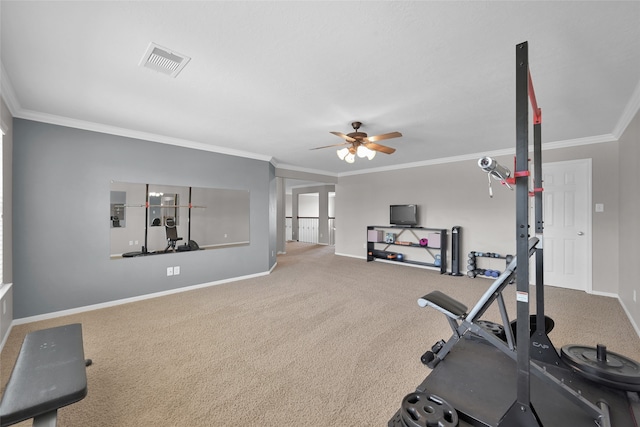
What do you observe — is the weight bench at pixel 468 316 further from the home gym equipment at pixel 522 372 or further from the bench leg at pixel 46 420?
the bench leg at pixel 46 420

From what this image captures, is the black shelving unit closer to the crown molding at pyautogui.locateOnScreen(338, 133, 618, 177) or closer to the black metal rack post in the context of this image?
the crown molding at pyautogui.locateOnScreen(338, 133, 618, 177)

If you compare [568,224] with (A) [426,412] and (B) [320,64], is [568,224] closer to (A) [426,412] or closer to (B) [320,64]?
(A) [426,412]

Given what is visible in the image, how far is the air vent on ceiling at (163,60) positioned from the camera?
74.9 inches

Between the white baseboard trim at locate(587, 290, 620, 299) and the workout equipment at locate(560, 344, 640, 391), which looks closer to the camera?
the workout equipment at locate(560, 344, 640, 391)

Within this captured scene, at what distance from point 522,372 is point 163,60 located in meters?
3.01

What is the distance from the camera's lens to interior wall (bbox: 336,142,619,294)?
3.91m

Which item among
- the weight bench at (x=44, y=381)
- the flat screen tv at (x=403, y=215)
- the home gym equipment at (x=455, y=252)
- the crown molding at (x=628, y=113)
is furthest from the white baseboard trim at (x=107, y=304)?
the crown molding at (x=628, y=113)

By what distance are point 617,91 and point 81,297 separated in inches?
245

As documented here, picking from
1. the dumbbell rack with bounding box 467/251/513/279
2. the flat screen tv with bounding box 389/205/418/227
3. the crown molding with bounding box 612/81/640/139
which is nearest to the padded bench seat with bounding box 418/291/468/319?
the crown molding with bounding box 612/81/640/139

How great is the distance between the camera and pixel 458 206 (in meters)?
5.49

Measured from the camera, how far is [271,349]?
246 centimetres

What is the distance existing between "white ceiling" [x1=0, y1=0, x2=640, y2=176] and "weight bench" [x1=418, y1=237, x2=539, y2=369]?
139 cm

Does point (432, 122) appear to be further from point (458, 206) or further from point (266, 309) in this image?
point (266, 309)

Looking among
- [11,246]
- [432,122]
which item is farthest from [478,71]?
[11,246]
